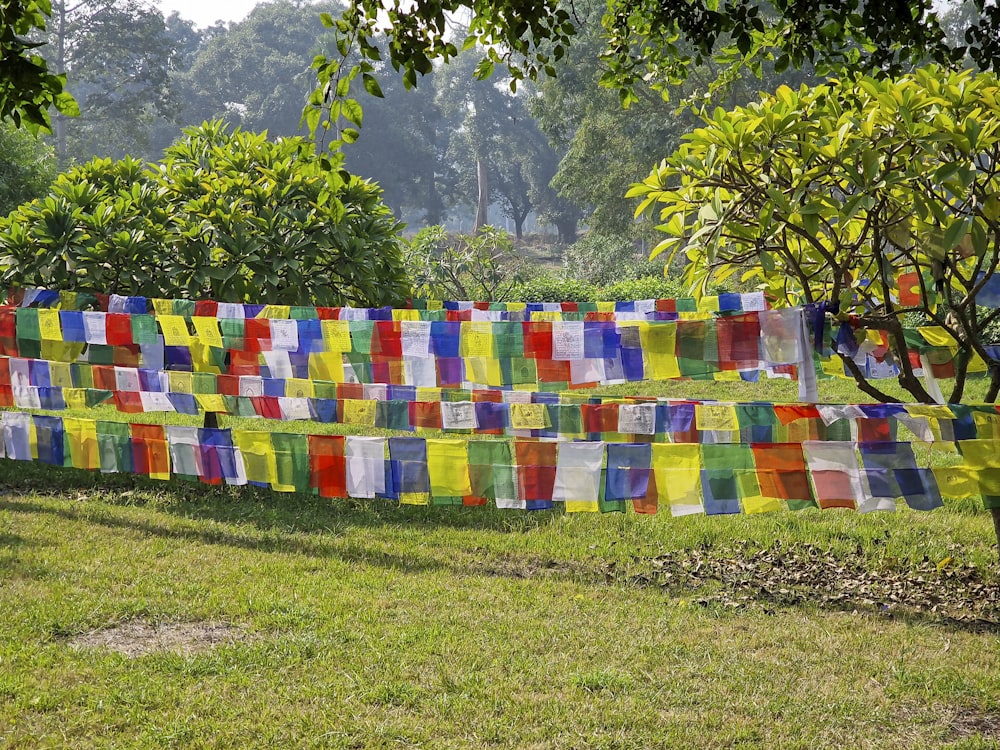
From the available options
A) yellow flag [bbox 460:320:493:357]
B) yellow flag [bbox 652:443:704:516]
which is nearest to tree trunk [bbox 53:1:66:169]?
yellow flag [bbox 460:320:493:357]

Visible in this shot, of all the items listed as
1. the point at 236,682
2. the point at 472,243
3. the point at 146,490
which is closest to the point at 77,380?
the point at 146,490

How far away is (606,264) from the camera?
30000 millimetres

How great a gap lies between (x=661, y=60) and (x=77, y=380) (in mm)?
4795

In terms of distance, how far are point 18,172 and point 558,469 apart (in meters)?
8.20

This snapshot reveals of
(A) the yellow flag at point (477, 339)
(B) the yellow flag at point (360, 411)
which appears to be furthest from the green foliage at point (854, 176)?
(B) the yellow flag at point (360, 411)

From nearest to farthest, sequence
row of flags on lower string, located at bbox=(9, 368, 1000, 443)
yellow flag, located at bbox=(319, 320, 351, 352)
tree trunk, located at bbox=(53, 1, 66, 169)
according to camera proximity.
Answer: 1. row of flags on lower string, located at bbox=(9, 368, 1000, 443)
2. yellow flag, located at bbox=(319, 320, 351, 352)
3. tree trunk, located at bbox=(53, 1, 66, 169)

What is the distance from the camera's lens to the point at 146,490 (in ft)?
23.7

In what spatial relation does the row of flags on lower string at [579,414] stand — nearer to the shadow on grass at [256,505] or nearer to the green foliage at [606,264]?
the shadow on grass at [256,505]

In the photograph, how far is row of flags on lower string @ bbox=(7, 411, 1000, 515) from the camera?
4.38 metres

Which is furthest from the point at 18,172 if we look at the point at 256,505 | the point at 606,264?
the point at 606,264

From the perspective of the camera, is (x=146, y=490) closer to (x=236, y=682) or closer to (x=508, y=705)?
(x=236, y=682)

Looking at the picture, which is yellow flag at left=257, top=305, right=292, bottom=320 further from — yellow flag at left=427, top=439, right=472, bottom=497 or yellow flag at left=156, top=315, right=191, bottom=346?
yellow flag at left=427, top=439, right=472, bottom=497

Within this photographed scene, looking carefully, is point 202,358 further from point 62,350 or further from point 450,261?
point 450,261

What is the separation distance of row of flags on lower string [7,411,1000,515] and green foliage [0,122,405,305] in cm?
151
